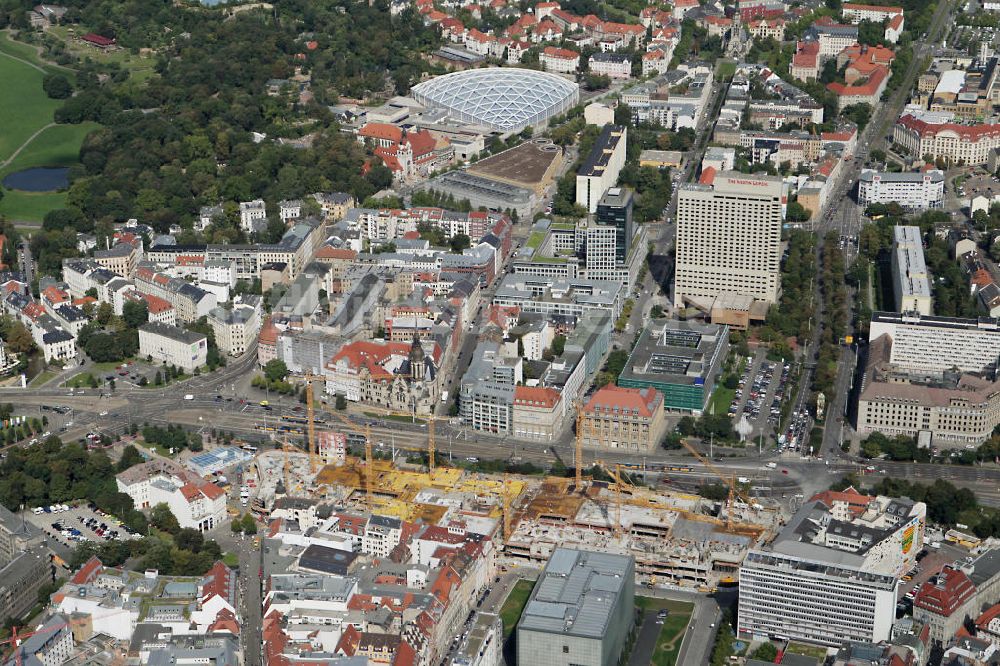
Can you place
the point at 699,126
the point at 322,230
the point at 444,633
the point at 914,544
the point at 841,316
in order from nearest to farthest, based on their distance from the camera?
1. the point at 444,633
2. the point at 914,544
3. the point at 841,316
4. the point at 322,230
5. the point at 699,126

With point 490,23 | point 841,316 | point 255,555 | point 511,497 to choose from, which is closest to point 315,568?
point 255,555

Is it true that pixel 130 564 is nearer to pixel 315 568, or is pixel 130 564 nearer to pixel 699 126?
pixel 315 568

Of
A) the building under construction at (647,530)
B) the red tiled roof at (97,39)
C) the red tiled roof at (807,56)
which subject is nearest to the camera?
the building under construction at (647,530)

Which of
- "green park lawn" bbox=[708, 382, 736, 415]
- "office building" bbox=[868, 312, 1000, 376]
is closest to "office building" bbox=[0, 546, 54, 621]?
"green park lawn" bbox=[708, 382, 736, 415]

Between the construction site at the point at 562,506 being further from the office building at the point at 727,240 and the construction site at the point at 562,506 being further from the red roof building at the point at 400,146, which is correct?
the red roof building at the point at 400,146

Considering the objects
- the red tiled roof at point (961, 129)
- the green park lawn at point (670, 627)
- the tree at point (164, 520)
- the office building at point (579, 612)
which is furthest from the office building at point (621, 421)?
the red tiled roof at point (961, 129)
